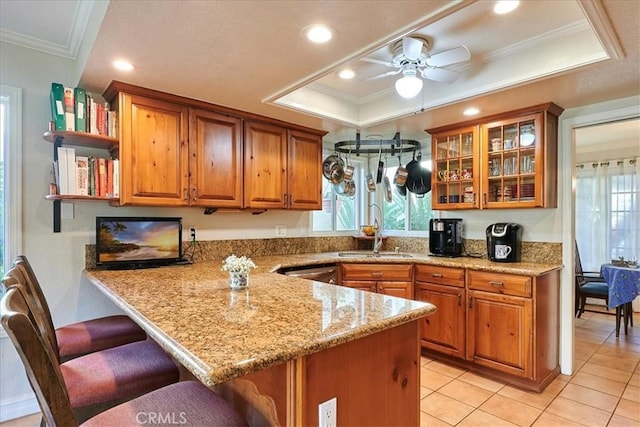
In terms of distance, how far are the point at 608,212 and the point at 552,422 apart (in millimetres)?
4123

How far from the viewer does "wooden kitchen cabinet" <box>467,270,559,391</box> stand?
8.68 feet

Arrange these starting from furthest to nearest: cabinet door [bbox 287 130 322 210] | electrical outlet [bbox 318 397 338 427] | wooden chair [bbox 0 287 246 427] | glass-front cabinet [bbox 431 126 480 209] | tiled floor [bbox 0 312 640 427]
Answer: cabinet door [bbox 287 130 322 210] < glass-front cabinet [bbox 431 126 480 209] < tiled floor [bbox 0 312 640 427] < electrical outlet [bbox 318 397 338 427] < wooden chair [bbox 0 287 246 427]

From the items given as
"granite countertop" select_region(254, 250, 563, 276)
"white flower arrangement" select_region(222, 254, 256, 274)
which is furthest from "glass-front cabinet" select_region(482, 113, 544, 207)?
"white flower arrangement" select_region(222, 254, 256, 274)

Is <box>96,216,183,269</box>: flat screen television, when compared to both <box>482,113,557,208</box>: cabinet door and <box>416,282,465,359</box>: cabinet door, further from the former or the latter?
<box>482,113,557,208</box>: cabinet door

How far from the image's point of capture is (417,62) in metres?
2.25

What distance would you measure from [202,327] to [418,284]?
2551mm

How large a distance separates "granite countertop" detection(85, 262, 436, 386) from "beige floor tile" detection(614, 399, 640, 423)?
2.06m

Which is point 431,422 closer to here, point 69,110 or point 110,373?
point 110,373

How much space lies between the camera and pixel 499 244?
312cm

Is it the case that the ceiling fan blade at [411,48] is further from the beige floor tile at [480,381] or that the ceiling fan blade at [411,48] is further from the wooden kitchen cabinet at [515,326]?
the beige floor tile at [480,381]

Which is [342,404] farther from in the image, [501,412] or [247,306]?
[501,412]

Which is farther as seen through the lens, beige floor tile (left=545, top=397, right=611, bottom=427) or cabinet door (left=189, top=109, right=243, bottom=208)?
cabinet door (left=189, top=109, right=243, bottom=208)

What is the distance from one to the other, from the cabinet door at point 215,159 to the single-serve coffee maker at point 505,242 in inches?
88.4

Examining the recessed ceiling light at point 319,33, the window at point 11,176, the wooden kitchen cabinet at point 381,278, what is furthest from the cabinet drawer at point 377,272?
the window at point 11,176
